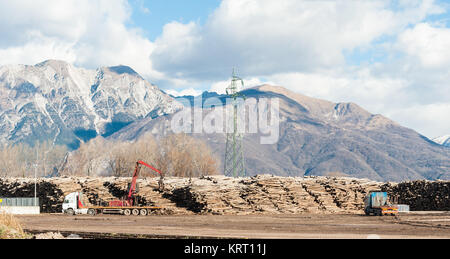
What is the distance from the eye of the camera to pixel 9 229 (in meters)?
17.1

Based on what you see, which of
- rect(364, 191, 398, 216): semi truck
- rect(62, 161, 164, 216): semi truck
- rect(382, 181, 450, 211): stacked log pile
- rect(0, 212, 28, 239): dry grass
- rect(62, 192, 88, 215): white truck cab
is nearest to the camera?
rect(0, 212, 28, 239): dry grass

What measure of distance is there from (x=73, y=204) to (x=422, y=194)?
112 ft

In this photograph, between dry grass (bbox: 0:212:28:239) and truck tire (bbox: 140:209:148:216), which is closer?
dry grass (bbox: 0:212:28:239)

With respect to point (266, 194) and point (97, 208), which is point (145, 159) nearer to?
point (97, 208)

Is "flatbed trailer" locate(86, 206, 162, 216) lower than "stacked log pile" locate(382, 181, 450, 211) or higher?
lower

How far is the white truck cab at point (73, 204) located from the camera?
48.3 m

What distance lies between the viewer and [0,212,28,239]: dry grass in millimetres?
16422

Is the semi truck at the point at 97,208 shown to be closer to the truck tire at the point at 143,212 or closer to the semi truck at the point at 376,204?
the truck tire at the point at 143,212

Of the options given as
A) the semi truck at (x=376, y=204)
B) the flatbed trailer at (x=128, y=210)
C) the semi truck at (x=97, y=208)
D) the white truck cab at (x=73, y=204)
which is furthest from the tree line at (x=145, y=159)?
the semi truck at (x=376, y=204)

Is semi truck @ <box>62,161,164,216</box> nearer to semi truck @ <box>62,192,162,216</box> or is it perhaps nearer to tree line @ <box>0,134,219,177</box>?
semi truck @ <box>62,192,162,216</box>

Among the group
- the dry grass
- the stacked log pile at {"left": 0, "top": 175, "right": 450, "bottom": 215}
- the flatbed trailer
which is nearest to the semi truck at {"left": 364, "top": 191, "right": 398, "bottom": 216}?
the stacked log pile at {"left": 0, "top": 175, "right": 450, "bottom": 215}
